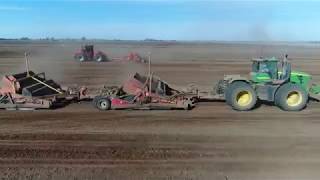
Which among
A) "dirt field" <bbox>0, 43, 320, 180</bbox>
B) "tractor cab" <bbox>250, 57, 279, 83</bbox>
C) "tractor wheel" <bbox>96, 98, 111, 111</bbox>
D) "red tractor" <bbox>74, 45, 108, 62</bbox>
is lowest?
"dirt field" <bbox>0, 43, 320, 180</bbox>

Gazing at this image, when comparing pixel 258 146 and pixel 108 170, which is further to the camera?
pixel 258 146

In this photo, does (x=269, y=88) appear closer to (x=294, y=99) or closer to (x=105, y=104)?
(x=294, y=99)

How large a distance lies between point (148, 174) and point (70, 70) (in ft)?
87.8

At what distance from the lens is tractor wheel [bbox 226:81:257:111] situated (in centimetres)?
1831

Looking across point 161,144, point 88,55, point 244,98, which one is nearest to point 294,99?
point 244,98

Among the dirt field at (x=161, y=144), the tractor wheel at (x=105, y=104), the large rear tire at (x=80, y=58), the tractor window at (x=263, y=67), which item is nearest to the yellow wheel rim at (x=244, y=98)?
the dirt field at (x=161, y=144)

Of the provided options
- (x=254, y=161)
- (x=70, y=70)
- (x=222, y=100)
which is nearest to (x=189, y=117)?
(x=222, y=100)

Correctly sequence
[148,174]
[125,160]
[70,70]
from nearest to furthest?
[148,174] → [125,160] → [70,70]

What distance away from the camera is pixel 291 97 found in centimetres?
1855

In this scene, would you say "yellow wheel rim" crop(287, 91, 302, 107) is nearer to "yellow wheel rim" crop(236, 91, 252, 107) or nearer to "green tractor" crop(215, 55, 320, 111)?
"green tractor" crop(215, 55, 320, 111)

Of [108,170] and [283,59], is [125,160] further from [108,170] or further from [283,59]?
[283,59]

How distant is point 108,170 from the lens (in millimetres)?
11188

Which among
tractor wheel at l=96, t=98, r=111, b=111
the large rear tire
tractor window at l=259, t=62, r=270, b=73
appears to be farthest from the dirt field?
the large rear tire

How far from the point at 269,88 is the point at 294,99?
92cm
